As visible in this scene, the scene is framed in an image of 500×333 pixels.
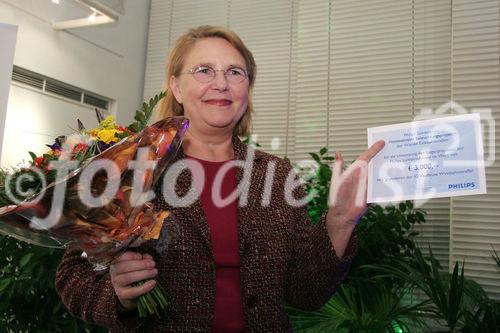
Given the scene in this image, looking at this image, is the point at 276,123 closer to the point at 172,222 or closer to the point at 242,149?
the point at 242,149

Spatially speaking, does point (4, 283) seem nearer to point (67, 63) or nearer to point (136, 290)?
point (136, 290)

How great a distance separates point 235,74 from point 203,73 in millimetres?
91

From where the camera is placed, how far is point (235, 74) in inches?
51.3

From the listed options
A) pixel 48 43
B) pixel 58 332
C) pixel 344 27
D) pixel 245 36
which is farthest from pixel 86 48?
pixel 58 332

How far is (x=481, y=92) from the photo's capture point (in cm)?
330

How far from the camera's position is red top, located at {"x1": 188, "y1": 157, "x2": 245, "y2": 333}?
1.13m

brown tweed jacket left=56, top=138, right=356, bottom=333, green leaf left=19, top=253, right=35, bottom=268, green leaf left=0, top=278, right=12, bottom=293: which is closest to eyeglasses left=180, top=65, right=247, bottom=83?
brown tweed jacket left=56, top=138, right=356, bottom=333

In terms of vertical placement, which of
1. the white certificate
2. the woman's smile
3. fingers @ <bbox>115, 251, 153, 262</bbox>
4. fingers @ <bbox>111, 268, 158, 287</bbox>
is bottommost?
fingers @ <bbox>111, 268, 158, 287</bbox>

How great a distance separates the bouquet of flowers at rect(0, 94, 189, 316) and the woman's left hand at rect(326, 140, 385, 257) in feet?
1.47

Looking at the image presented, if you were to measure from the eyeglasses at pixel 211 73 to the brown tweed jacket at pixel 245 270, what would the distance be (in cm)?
22

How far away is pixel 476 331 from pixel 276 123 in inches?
103

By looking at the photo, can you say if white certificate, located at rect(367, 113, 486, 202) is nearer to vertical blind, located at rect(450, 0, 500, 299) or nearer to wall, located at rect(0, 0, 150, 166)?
wall, located at rect(0, 0, 150, 166)

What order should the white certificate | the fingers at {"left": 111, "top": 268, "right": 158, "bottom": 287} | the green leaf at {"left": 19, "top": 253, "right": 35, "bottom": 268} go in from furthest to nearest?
1. the green leaf at {"left": 19, "top": 253, "right": 35, "bottom": 268}
2. the white certificate
3. the fingers at {"left": 111, "top": 268, "right": 158, "bottom": 287}

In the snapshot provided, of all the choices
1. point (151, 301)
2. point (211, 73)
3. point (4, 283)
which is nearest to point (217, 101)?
point (211, 73)
